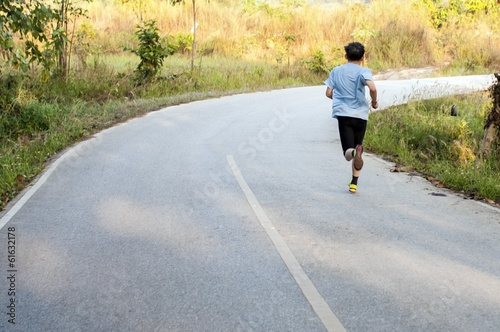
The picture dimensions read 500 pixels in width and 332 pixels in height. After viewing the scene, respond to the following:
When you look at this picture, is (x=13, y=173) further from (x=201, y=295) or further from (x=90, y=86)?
(x=90, y=86)

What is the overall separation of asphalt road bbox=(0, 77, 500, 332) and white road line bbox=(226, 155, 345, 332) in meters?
0.02

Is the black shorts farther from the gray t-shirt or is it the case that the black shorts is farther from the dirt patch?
the dirt patch

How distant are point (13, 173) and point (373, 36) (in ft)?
83.5

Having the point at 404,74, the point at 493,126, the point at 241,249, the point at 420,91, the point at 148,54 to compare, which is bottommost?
the point at 404,74

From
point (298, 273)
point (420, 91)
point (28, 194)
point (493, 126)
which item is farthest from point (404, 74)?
point (298, 273)

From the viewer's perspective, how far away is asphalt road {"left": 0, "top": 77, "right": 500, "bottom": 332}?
15.2ft

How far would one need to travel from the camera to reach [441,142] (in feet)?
37.4

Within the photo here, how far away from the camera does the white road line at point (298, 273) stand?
4.53m

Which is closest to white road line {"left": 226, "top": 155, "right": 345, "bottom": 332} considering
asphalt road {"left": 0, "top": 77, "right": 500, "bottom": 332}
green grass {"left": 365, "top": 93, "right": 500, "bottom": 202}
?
asphalt road {"left": 0, "top": 77, "right": 500, "bottom": 332}

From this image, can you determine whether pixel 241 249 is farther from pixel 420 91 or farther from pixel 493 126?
pixel 420 91

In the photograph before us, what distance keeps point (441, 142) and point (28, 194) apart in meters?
6.80

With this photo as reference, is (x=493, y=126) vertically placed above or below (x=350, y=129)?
below

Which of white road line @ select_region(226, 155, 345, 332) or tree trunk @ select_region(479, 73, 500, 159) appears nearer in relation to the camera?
white road line @ select_region(226, 155, 345, 332)

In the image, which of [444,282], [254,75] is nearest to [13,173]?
[444,282]
